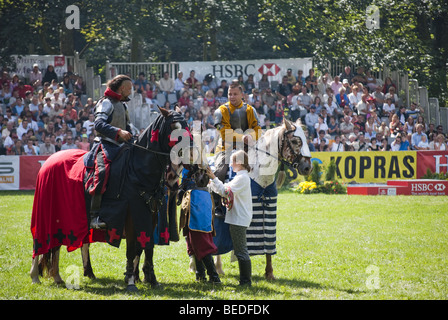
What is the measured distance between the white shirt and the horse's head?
2.49 feet

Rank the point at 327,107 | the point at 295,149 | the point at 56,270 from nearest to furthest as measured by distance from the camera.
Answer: the point at 56,270 → the point at 295,149 → the point at 327,107

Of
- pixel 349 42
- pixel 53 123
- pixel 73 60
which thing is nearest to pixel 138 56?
pixel 73 60

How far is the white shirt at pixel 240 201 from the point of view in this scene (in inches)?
327

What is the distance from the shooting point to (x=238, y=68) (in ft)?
90.3

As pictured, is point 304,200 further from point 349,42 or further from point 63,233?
point 349,42

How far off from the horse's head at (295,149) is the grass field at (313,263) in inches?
62.8

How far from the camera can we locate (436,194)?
19.7 meters

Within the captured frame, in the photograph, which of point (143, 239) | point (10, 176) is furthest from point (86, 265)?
point (10, 176)

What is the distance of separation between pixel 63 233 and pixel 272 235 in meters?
2.89

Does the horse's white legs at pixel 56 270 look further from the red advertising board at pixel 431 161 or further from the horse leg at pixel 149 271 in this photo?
the red advertising board at pixel 431 161

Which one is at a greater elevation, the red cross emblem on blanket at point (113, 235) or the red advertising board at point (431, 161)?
the red advertising board at point (431, 161)

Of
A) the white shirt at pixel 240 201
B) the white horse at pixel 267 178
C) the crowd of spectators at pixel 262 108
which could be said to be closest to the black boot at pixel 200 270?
the white shirt at pixel 240 201

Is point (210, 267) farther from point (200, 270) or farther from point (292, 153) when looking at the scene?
point (292, 153)

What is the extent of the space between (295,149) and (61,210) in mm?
3265
